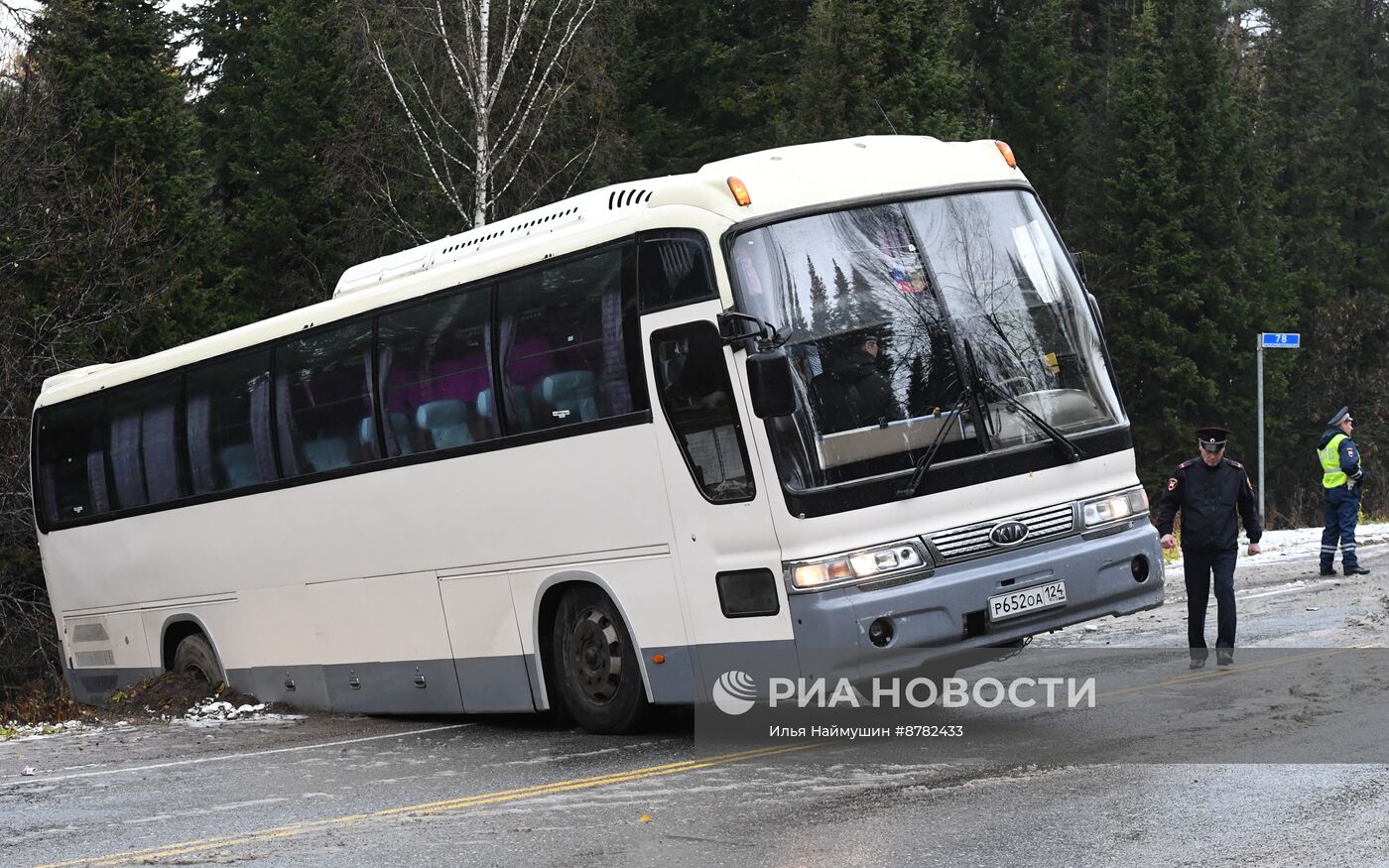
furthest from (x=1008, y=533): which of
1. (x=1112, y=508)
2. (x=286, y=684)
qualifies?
(x=286, y=684)

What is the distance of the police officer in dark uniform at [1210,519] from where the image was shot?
13.1 m

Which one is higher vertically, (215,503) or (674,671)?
(215,503)

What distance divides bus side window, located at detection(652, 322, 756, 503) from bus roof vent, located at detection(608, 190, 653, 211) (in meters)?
1.08

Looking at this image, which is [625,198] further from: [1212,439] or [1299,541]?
[1299,541]

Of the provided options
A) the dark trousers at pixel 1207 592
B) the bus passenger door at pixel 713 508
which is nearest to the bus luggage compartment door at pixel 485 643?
the bus passenger door at pixel 713 508

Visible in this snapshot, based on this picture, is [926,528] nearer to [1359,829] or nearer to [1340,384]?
[1359,829]

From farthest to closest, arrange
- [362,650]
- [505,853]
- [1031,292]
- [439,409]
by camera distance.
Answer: [362,650] → [439,409] → [1031,292] → [505,853]

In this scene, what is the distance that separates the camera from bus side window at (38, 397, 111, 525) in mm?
17109

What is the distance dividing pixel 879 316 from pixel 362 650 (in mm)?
5655

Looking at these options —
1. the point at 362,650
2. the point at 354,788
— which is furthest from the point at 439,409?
the point at 354,788

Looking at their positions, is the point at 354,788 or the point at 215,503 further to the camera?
the point at 215,503

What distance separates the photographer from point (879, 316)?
1005cm

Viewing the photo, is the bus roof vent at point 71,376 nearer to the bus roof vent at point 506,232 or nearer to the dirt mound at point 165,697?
the dirt mound at point 165,697

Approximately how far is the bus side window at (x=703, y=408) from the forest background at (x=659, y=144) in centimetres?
1690
